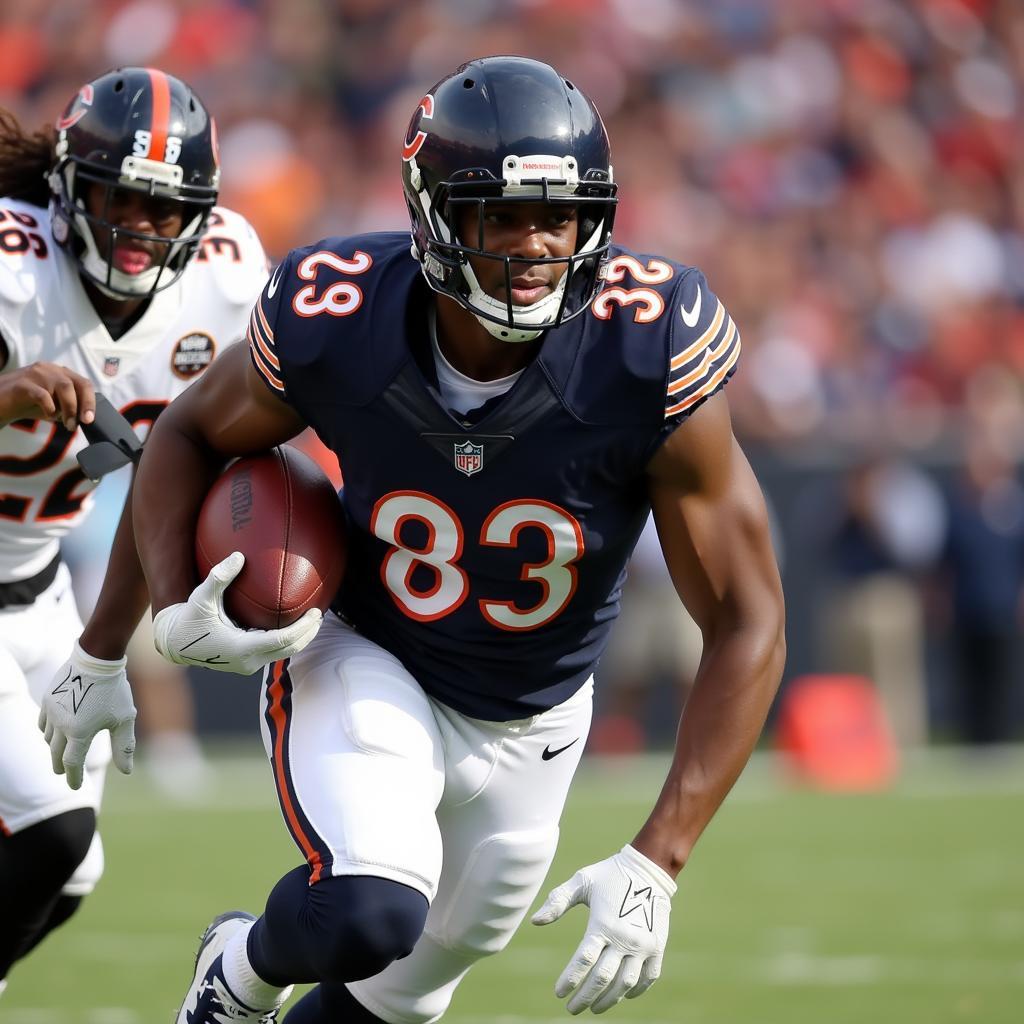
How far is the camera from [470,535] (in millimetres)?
2895

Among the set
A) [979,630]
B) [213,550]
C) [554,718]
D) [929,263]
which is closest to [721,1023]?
[554,718]

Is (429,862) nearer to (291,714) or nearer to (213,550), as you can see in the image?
(291,714)

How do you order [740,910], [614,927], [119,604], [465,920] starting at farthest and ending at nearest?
[740,910], [119,604], [465,920], [614,927]

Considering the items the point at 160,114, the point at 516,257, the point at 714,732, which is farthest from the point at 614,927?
the point at 160,114

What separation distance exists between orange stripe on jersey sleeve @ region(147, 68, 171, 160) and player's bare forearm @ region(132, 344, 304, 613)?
670 millimetres

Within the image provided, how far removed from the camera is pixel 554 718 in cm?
314

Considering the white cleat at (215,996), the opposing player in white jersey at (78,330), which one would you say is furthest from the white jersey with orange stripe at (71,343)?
the white cleat at (215,996)

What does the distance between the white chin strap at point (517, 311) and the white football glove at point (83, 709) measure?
939 mm

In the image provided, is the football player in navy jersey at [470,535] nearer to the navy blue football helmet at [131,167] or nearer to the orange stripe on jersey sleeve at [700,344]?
the orange stripe on jersey sleeve at [700,344]

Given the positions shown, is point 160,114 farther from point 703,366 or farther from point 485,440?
point 703,366

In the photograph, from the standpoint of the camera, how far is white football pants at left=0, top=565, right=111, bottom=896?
3.36 metres

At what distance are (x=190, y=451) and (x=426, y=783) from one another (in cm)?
68

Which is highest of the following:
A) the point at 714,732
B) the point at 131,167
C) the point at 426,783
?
the point at 131,167

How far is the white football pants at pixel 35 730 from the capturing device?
11.0ft
